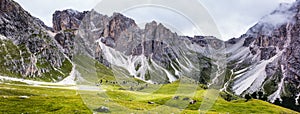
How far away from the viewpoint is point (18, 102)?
52.6 meters

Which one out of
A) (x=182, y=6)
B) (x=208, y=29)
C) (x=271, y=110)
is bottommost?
(x=271, y=110)

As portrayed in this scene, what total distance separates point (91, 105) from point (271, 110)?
7431 cm

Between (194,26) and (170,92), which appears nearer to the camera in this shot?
(194,26)

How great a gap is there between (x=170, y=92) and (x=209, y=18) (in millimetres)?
112998

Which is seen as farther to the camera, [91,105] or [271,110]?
[271,110]

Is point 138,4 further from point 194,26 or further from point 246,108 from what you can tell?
point 246,108

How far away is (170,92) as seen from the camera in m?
139

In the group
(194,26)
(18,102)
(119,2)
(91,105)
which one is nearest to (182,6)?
(194,26)

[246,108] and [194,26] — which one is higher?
[194,26]

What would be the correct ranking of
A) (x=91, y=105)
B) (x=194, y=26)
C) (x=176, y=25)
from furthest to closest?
(x=91, y=105) → (x=176, y=25) → (x=194, y=26)

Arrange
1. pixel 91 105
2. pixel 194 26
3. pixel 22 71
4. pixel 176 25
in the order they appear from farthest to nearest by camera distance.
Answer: pixel 22 71 → pixel 91 105 → pixel 176 25 → pixel 194 26

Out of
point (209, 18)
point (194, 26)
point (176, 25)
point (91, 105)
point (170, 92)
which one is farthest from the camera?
point (170, 92)

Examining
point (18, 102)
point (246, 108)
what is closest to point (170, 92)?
point (246, 108)

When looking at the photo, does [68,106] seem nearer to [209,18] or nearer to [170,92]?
[209,18]
